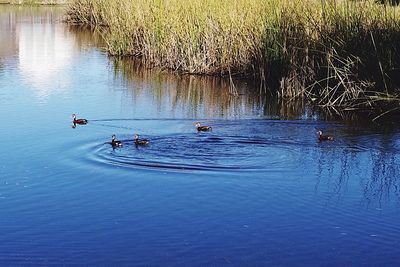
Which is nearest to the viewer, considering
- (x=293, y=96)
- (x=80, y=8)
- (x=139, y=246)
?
(x=139, y=246)

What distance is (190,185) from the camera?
676 centimetres

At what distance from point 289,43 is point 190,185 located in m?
6.12

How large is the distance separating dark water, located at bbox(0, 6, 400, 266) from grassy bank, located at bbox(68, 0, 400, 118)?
2.53ft

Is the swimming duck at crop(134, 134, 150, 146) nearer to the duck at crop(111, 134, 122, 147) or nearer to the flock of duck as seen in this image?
the flock of duck

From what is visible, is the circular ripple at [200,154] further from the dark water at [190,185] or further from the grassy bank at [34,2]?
the grassy bank at [34,2]

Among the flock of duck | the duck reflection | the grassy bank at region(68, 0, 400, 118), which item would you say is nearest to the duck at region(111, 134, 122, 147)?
the flock of duck

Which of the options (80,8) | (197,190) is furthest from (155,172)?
(80,8)

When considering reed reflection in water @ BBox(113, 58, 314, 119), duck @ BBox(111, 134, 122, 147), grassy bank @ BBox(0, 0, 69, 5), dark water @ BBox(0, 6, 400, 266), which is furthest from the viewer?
Answer: grassy bank @ BBox(0, 0, 69, 5)

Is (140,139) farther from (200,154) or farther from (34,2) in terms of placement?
(34,2)

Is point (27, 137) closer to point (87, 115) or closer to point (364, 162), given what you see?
point (87, 115)

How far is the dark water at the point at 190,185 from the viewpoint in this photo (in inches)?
208

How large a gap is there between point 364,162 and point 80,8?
68.4 feet

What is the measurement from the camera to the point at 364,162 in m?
7.79

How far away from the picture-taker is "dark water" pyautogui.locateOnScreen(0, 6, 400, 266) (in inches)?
208
